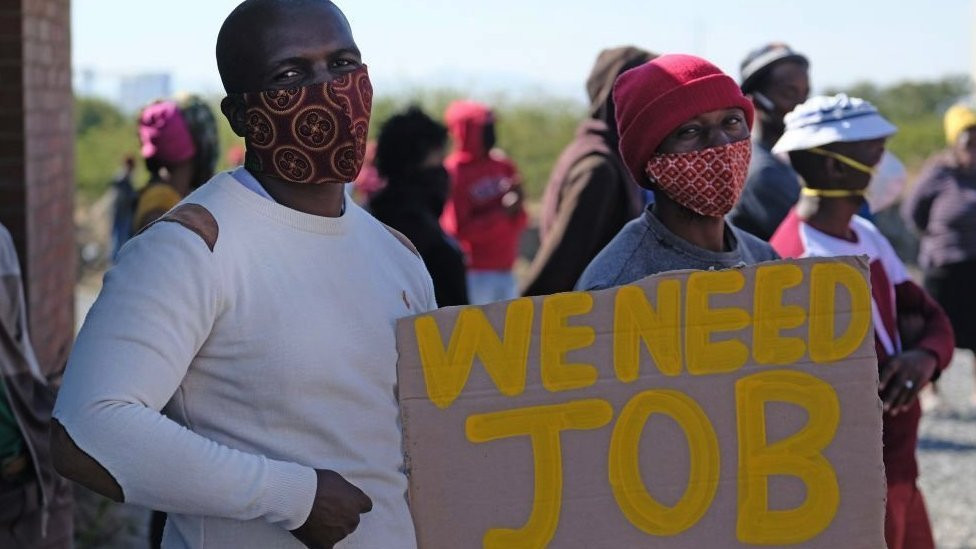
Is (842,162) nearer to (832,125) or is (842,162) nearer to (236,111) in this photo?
(832,125)

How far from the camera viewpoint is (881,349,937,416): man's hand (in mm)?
3910

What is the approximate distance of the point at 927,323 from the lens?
4.11 meters

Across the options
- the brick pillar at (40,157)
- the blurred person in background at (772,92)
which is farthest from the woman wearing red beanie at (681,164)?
the brick pillar at (40,157)

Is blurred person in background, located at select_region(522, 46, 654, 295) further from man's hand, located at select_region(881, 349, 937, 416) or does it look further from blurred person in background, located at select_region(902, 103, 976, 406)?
blurred person in background, located at select_region(902, 103, 976, 406)

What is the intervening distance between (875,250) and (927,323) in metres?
0.24

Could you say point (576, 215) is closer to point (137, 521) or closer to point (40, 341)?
point (40, 341)

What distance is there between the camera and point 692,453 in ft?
8.58

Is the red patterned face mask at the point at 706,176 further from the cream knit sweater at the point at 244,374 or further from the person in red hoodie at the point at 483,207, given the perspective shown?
the person in red hoodie at the point at 483,207

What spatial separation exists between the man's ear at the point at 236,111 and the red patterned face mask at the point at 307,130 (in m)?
0.01

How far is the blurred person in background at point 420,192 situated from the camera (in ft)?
17.3

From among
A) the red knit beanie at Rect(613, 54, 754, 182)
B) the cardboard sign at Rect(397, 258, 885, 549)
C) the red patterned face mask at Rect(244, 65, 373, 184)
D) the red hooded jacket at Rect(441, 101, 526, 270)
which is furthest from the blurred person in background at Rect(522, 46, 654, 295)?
the red hooded jacket at Rect(441, 101, 526, 270)

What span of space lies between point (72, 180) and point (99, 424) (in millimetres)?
4307

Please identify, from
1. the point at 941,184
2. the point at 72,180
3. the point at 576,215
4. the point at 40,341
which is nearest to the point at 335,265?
the point at 576,215

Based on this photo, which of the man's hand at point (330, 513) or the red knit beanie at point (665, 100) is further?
the red knit beanie at point (665, 100)
